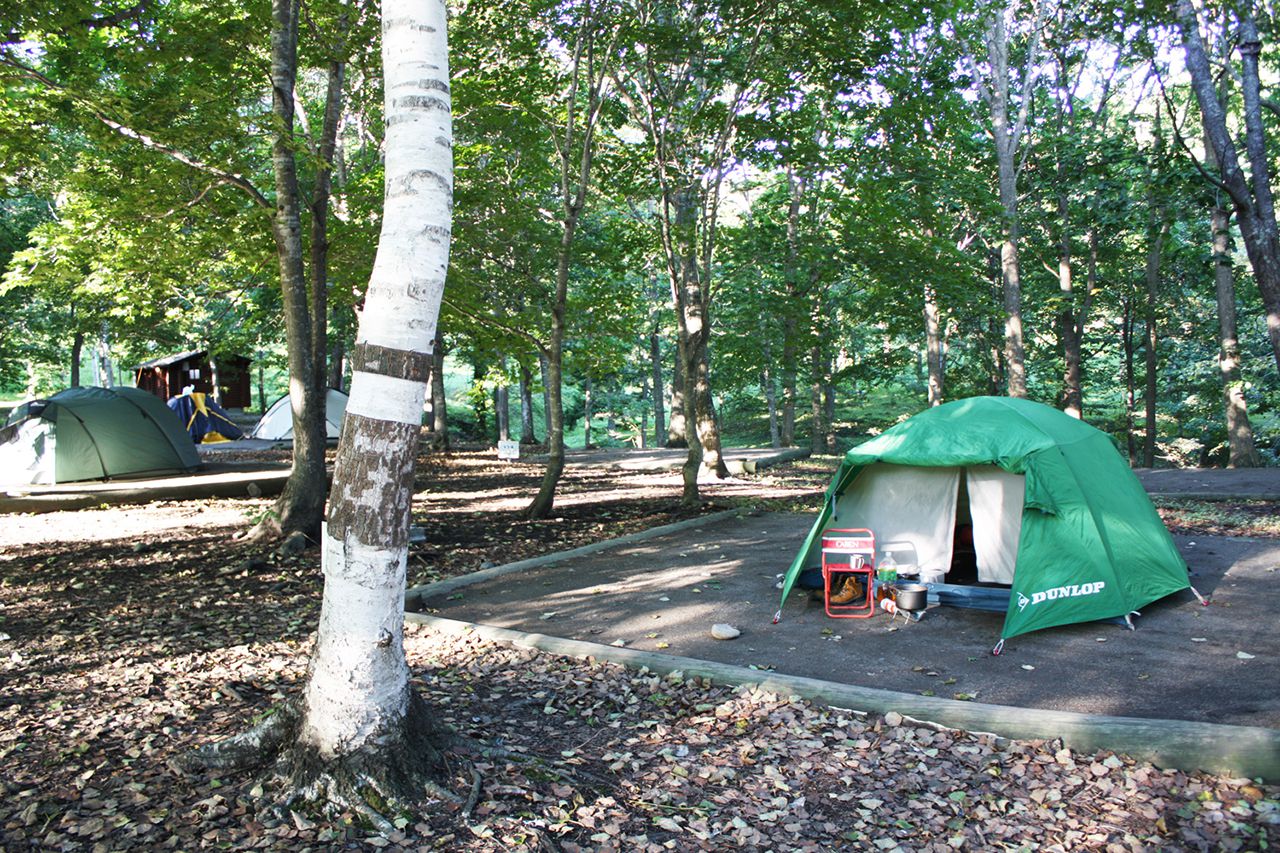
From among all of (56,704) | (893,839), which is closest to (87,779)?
(56,704)

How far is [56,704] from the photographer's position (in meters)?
4.47

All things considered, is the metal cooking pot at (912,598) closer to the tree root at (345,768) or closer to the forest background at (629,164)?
the tree root at (345,768)

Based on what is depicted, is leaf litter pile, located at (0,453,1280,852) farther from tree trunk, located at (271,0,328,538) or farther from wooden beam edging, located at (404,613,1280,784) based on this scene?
→ tree trunk, located at (271,0,328,538)

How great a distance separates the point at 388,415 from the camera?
3377 millimetres

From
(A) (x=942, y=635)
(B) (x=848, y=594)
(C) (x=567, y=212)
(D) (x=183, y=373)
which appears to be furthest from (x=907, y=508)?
(D) (x=183, y=373)

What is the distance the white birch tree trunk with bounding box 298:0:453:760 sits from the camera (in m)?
3.38

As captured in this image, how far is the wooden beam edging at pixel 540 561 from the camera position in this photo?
7480 millimetres

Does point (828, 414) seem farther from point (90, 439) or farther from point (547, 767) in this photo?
point (547, 767)

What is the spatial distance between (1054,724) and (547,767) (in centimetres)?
260

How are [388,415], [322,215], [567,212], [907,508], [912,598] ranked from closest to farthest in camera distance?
1. [388,415]
2. [912,598]
3. [907,508]
4. [322,215]
5. [567,212]

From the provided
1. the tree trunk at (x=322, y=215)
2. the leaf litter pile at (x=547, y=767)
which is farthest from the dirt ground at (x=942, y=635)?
the tree trunk at (x=322, y=215)

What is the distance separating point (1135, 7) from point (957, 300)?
16.4 ft

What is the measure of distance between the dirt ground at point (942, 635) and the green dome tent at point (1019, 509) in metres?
0.27

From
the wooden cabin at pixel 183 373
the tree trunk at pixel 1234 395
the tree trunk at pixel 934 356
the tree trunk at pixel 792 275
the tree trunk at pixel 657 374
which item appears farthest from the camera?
the wooden cabin at pixel 183 373
